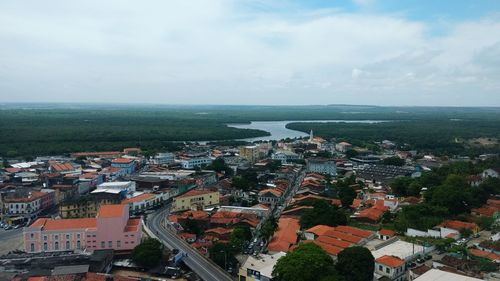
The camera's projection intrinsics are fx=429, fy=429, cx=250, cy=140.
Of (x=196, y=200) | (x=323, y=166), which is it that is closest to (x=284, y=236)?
(x=196, y=200)

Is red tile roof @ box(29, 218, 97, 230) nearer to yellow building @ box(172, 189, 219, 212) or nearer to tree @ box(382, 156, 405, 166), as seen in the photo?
yellow building @ box(172, 189, 219, 212)

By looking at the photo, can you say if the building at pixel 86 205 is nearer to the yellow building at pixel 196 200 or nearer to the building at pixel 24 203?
the building at pixel 24 203

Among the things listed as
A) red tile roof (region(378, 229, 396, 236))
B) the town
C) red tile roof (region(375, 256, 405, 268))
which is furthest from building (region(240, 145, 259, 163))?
red tile roof (region(375, 256, 405, 268))

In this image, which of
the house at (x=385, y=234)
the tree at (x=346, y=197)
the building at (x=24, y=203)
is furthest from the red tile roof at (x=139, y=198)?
the house at (x=385, y=234)

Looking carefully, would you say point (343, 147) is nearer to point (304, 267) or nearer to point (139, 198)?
point (139, 198)

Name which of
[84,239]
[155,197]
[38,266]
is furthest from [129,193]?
[38,266]
